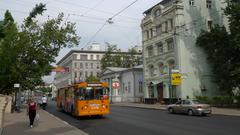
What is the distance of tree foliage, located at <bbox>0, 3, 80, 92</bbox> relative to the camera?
120ft

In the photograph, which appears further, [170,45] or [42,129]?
[170,45]

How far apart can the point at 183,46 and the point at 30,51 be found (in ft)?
66.4

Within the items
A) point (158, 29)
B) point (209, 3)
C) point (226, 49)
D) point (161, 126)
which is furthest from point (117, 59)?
point (161, 126)

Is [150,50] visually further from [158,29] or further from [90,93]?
[90,93]

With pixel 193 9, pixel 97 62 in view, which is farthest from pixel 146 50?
pixel 97 62

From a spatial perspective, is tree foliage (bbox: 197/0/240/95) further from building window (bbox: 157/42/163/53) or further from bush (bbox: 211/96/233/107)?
building window (bbox: 157/42/163/53)

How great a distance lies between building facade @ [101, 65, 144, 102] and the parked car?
28.4 m

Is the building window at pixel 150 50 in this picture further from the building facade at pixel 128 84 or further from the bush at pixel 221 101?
the bush at pixel 221 101

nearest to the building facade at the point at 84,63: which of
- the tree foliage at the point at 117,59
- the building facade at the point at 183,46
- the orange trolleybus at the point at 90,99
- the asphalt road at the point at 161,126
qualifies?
the tree foliage at the point at 117,59

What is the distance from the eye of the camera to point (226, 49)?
39.0 metres

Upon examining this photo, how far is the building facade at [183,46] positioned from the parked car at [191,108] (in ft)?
46.9

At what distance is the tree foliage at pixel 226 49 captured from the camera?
3591 centimetres

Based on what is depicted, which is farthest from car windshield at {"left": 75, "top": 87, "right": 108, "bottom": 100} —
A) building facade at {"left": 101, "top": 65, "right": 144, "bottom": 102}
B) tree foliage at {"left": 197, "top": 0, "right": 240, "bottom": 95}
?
building facade at {"left": 101, "top": 65, "right": 144, "bottom": 102}

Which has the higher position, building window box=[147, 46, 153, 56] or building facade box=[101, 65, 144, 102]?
building window box=[147, 46, 153, 56]
